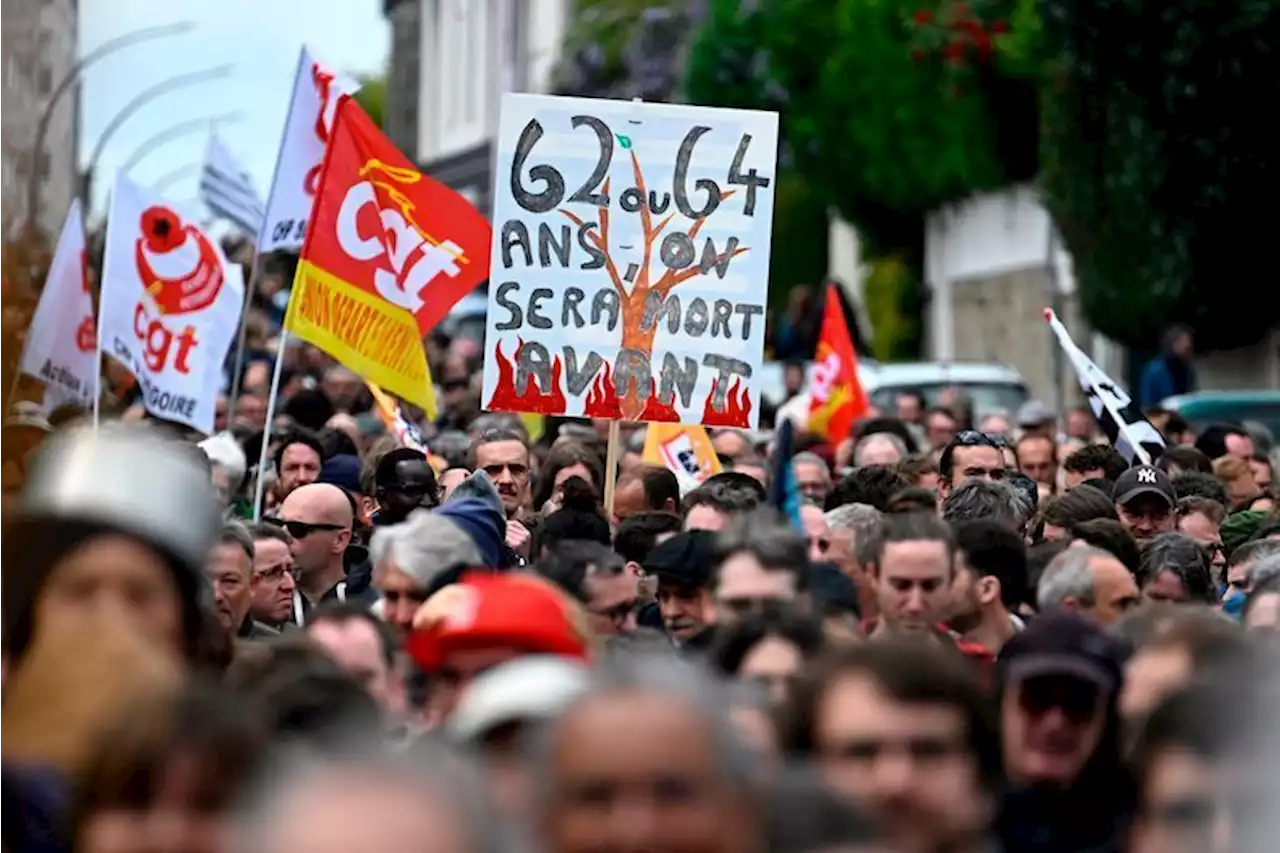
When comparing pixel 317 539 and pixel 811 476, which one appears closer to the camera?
pixel 317 539

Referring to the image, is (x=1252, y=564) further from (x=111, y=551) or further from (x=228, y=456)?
(x=228, y=456)

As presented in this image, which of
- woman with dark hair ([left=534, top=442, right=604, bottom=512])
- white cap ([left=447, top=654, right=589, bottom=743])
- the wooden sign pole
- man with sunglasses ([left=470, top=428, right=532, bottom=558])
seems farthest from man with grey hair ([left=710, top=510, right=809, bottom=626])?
woman with dark hair ([left=534, top=442, right=604, bottom=512])

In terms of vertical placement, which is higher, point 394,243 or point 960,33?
point 960,33

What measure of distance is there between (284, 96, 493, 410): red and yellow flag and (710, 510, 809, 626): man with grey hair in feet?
20.5

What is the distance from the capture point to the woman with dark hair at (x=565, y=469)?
14.0 meters

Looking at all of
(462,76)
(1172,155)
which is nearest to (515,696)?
(1172,155)

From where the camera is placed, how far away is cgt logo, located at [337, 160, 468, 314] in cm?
1527

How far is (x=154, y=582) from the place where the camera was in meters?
6.64

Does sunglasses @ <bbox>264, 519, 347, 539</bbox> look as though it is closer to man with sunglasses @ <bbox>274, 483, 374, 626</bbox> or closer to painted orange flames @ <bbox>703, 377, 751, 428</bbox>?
man with sunglasses @ <bbox>274, 483, 374, 626</bbox>

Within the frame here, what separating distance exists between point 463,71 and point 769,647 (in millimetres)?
96984

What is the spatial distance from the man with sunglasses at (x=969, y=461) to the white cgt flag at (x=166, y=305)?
412cm

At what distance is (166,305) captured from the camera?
18.0 metres

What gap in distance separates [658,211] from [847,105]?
34.9 metres

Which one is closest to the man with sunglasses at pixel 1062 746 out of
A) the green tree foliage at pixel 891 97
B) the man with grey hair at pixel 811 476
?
the man with grey hair at pixel 811 476
